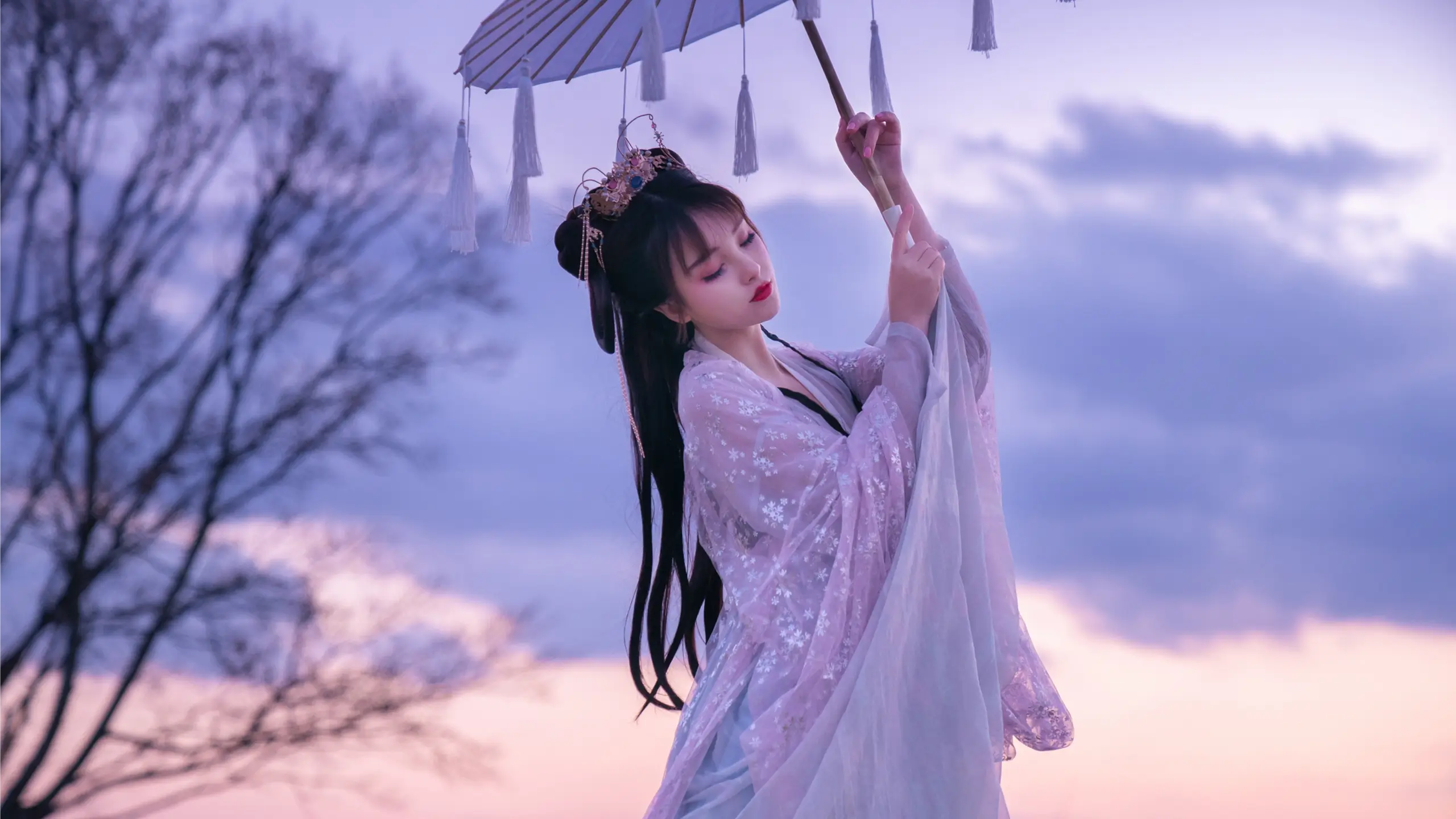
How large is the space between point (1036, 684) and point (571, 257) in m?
1.06

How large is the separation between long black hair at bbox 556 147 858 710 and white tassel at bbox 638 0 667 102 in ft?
0.50

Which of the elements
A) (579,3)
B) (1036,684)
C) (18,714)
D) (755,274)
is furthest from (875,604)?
(18,714)

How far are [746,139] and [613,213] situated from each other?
39 cm

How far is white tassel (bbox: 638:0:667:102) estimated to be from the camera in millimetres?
1967

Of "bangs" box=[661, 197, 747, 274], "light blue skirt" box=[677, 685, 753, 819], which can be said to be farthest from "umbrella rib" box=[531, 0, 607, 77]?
"light blue skirt" box=[677, 685, 753, 819]

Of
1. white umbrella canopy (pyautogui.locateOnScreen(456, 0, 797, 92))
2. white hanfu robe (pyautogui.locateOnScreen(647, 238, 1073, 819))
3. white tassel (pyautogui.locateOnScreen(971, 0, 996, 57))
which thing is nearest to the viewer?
white hanfu robe (pyautogui.locateOnScreen(647, 238, 1073, 819))

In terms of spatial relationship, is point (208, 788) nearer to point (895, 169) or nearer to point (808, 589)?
point (808, 589)

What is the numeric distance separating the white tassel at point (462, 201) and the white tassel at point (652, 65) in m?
0.52

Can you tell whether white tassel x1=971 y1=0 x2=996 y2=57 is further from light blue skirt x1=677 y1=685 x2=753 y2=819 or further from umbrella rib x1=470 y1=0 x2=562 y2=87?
light blue skirt x1=677 y1=685 x2=753 y2=819

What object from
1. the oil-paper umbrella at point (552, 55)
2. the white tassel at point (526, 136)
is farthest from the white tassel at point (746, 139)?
the white tassel at point (526, 136)

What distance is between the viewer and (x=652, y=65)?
198cm

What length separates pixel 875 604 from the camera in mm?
1685

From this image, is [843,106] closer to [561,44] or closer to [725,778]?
[561,44]

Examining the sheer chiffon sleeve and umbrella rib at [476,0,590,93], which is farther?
umbrella rib at [476,0,590,93]
